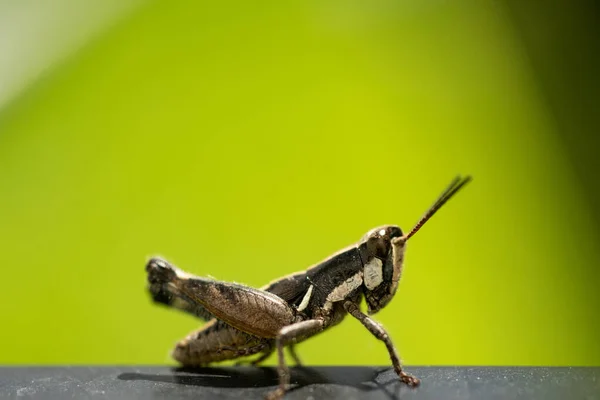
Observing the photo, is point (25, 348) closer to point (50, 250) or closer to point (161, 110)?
point (50, 250)

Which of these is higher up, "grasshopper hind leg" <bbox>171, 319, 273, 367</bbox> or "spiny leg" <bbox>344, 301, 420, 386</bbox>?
"grasshopper hind leg" <bbox>171, 319, 273, 367</bbox>

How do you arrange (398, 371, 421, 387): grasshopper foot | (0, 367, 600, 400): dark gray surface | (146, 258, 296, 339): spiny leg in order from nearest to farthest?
(0, 367, 600, 400): dark gray surface → (398, 371, 421, 387): grasshopper foot → (146, 258, 296, 339): spiny leg

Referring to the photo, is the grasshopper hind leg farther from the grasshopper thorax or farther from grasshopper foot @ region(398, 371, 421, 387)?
grasshopper foot @ region(398, 371, 421, 387)

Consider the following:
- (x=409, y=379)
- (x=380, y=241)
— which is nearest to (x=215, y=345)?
(x=380, y=241)

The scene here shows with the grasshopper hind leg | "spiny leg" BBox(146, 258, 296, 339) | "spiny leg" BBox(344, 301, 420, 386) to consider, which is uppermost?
"spiny leg" BBox(146, 258, 296, 339)

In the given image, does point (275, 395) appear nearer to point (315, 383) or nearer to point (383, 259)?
point (315, 383)

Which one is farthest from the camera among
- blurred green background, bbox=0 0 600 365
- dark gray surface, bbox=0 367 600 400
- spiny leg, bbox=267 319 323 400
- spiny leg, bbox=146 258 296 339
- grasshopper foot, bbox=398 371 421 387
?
blurred green background, bbox=0 0 600 365

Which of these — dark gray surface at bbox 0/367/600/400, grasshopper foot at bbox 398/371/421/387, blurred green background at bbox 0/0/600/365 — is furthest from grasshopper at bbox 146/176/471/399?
blurred green background at bbox 0/0/600/365
